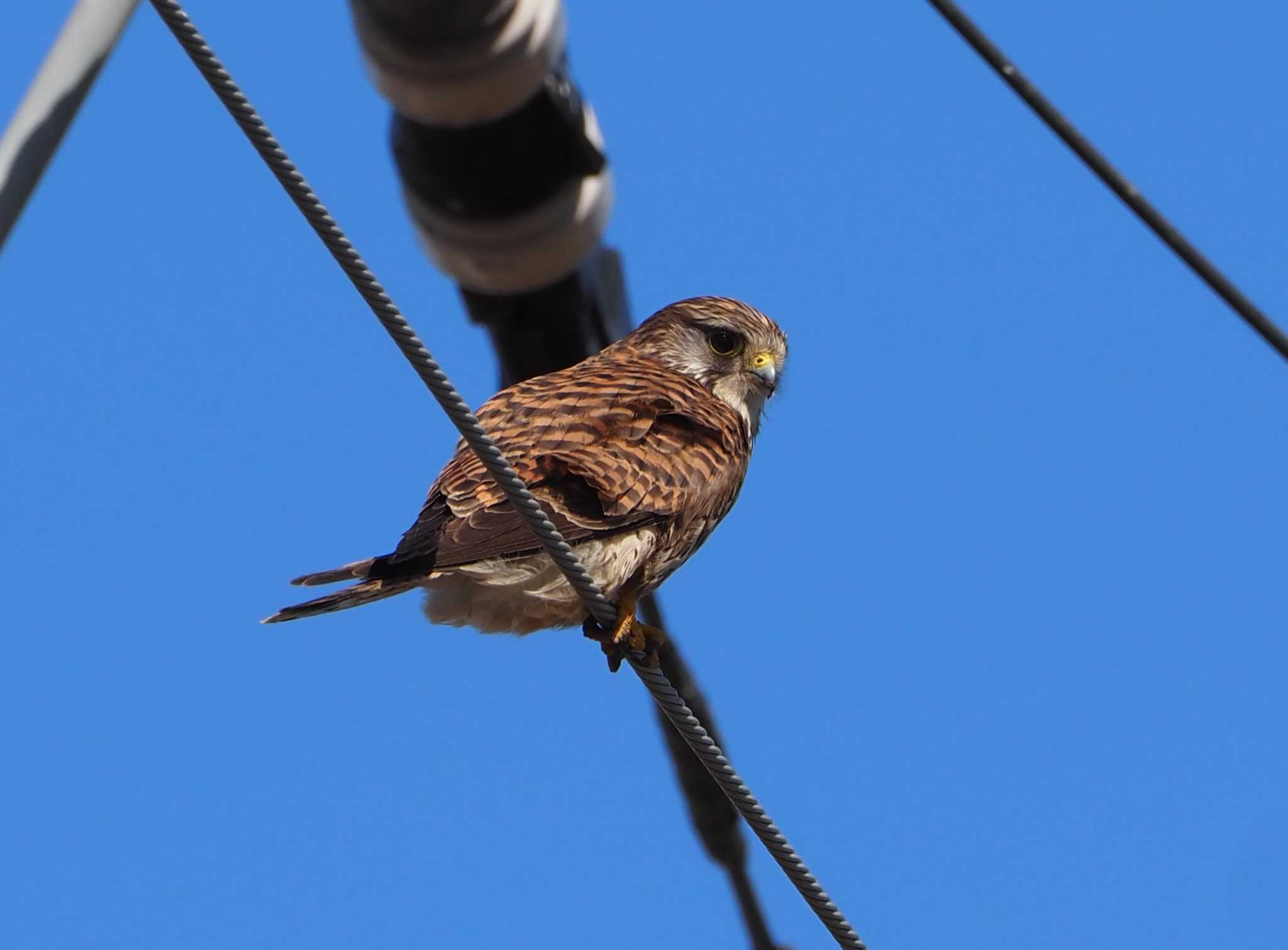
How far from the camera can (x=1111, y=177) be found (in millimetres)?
3543

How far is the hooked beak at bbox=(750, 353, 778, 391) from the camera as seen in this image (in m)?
5.23

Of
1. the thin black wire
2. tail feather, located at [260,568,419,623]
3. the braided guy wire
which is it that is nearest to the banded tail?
tail feather, located at [260,568,419,623]

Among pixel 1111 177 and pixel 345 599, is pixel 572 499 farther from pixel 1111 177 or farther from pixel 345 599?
pixel 1111 177

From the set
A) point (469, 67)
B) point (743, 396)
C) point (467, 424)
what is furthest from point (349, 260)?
point (743, 396)

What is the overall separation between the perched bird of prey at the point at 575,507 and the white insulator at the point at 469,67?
29.3 inches

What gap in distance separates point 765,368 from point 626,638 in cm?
150

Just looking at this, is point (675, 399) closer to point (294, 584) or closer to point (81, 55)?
point (294, 584)

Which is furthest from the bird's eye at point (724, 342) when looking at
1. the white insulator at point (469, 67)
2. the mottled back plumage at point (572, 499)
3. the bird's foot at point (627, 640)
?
the bird's foot at point (627, 640)

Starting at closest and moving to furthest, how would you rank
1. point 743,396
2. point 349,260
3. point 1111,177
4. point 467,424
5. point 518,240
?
point 349,260 < point 467,424 < point 1111,177 < point 518,240 < point 743,396

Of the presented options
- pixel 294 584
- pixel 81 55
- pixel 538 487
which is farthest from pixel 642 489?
pixel 81 55

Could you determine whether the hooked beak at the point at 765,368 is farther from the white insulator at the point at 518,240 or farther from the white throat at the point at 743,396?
the white insulator at the point at 518,240

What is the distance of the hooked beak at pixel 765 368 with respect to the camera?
5230 millimetres

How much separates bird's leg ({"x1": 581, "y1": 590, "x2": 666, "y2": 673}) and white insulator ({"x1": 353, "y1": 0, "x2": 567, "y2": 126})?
1197 mm

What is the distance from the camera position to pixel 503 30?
4.04 meters
